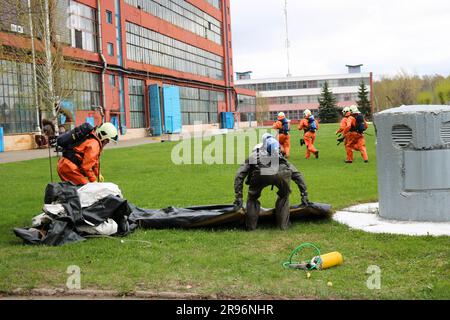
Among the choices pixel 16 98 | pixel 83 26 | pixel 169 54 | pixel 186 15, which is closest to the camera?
pixel 16 98

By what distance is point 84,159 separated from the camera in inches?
359

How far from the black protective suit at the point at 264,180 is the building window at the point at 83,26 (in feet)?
123

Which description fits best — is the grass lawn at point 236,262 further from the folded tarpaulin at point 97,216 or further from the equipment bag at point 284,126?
the equipment bag at point 284,126

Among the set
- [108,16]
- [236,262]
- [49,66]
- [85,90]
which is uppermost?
[108,16]

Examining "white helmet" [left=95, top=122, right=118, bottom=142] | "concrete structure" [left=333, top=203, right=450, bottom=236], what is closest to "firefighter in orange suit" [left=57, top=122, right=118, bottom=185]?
"white helmet" [left=95, top=122, right=118, bottom=142]

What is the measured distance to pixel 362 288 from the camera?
5277 millimetres

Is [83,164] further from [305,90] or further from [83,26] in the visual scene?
[305,90]

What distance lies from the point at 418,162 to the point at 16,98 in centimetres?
3328

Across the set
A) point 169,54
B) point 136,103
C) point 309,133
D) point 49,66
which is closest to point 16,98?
point 49,66

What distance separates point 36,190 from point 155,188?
133 inches

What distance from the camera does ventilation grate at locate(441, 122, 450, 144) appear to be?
8.37 m

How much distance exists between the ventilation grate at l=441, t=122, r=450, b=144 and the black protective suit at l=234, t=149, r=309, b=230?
229 centimetres

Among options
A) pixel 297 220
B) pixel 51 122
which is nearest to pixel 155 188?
pixel 297 220
